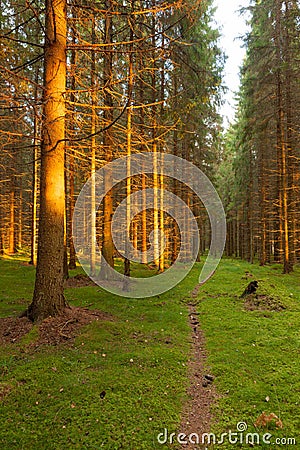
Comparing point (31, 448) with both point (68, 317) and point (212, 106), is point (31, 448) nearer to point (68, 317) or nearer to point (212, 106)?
point (68, 317)

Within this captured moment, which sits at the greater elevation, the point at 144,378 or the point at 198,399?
the point at 144,378

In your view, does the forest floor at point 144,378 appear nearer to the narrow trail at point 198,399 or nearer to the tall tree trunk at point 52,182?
the narrow trail at point 198,399

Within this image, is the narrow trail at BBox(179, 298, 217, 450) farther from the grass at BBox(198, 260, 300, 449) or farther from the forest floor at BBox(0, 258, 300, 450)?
the grass at BBox(198, 260, 300, 449)

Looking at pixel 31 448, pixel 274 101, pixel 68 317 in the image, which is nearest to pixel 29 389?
pixel 31 448

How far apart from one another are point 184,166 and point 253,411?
1610 cm

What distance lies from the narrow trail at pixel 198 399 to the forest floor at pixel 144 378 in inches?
0.6

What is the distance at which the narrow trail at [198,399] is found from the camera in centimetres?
342

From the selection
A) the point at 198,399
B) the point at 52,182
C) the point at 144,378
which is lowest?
the point at 198,399

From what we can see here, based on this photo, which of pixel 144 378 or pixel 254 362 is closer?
pixel 144 378

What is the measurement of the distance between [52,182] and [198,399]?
4.60 m

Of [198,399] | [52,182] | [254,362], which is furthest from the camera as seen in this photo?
[52,182]

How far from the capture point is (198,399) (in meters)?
4.03

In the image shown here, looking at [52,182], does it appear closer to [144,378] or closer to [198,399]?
[144,378]

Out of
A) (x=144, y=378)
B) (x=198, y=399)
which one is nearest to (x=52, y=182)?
(x=144, y=378)
